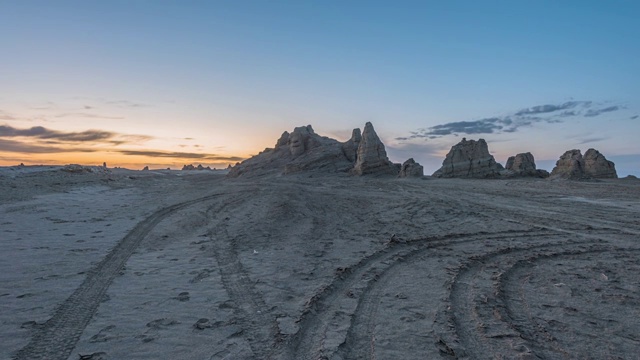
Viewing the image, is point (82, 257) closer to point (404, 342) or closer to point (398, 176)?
point (404, 342)

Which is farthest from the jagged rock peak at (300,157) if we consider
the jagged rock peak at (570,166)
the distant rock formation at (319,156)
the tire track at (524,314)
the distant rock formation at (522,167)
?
the tire track at (524,314)

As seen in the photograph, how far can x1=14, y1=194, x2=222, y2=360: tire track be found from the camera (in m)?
4.75

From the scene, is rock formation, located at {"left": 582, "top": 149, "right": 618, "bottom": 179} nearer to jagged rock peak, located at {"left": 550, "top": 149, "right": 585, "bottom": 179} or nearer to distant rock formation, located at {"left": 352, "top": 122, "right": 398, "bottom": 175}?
jagged rock peak, located at {"left": 550, "top": 149, "right": 585, "bottom": 179}

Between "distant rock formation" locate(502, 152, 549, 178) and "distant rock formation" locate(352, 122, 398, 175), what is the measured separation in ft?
41.2

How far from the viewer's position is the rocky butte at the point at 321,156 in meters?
37.7

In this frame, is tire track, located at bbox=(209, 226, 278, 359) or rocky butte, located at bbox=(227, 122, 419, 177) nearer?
tire track, located at bbox=(209, 226, 278, 359)

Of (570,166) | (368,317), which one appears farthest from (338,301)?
(570,166)

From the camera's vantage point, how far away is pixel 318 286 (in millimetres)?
7109

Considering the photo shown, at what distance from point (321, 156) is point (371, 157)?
642cm

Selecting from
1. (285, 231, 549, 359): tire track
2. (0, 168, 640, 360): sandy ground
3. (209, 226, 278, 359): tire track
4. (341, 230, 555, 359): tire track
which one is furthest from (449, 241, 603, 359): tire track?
(209, 226, 278, 359): tire track

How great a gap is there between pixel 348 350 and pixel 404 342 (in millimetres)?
776

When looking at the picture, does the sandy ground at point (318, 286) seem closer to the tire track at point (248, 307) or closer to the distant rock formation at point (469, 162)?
the tire track at point (248, 307)

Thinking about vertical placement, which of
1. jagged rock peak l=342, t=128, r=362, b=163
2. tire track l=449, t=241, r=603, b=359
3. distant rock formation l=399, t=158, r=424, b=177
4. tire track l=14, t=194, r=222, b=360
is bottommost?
tire track l=14, t=194, r=222, b=360

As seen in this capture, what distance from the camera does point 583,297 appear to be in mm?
6555
